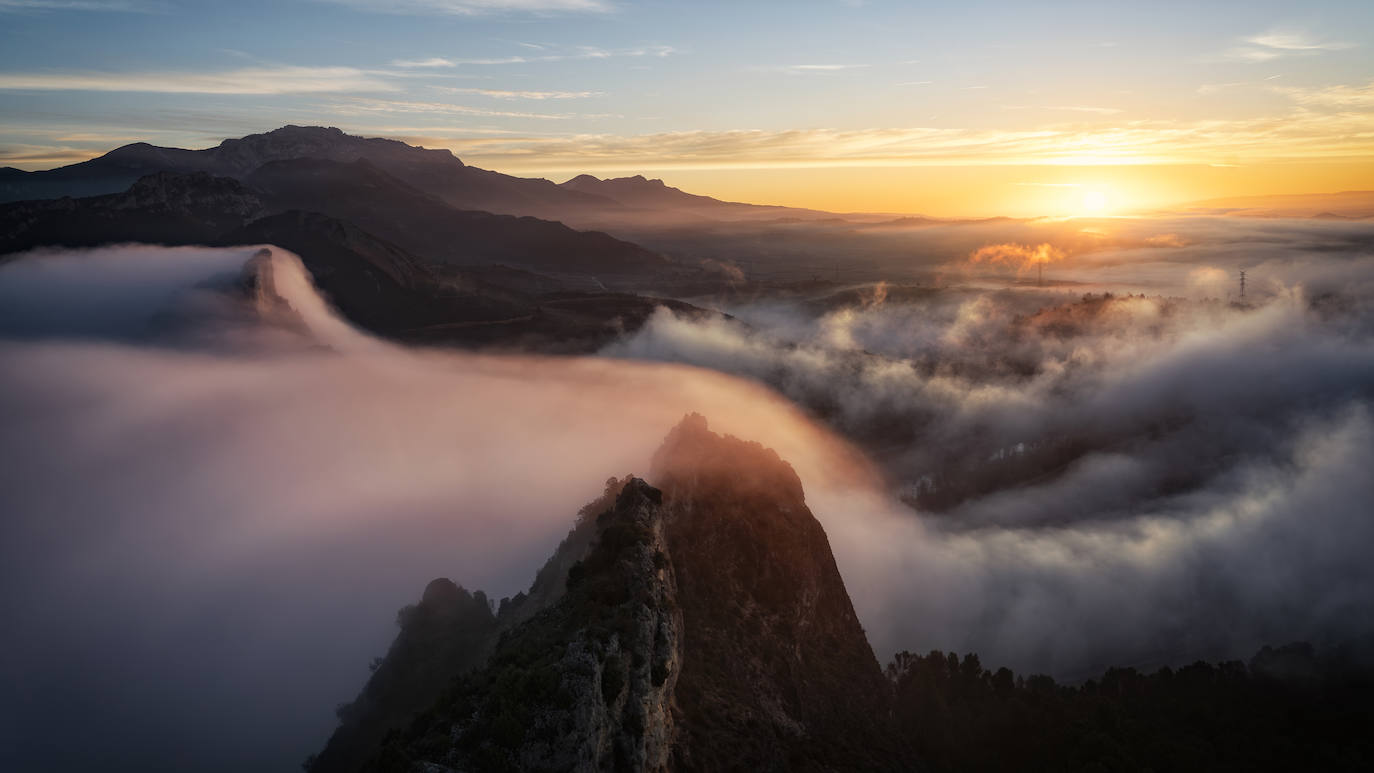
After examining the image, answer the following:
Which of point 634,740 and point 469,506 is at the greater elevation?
point 634,740

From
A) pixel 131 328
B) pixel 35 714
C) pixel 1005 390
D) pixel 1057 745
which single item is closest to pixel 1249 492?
pixel 1005 390

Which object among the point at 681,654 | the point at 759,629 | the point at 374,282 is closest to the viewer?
the point at 681,654

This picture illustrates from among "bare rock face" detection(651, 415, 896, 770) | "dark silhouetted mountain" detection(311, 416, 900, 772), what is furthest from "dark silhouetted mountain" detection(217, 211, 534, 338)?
"bare rock face" detection(651, 415, 896, 770)

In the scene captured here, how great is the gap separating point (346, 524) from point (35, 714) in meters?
46.4

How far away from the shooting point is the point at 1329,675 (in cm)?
7231

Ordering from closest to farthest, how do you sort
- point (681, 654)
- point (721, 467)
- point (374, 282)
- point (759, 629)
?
point (681, 654) → point (759, 629) → point (721, 467) → point (374, 282)

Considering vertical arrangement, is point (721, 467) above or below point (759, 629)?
above

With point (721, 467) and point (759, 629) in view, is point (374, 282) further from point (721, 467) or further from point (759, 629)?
point (759, 629)

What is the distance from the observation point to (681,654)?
3612 cm

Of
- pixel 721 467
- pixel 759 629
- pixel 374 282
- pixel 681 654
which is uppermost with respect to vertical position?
pixel 374 282

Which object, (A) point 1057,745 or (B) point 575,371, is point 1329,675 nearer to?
(A) point 1057,745

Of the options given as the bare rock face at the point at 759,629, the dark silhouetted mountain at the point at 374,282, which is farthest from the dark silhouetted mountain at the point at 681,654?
the dark silhouetted mountain at the point at 374,282

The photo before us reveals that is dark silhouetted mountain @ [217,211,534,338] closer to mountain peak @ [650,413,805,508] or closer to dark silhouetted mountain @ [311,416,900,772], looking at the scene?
dark silhouetted mountain @ [311,416,900,772]

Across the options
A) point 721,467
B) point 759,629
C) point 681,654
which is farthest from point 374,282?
point 681,654
